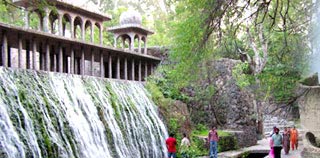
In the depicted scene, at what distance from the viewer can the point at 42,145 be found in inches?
426

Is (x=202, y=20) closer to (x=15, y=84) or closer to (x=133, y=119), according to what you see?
(x=15, y=84)

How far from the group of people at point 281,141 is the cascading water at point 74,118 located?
415 cm

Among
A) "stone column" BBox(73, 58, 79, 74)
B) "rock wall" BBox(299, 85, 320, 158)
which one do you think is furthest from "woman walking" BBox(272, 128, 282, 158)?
"stone column" BBox(73, 58, 79, 74)

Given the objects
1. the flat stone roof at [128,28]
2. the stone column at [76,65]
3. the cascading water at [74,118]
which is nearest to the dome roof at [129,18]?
the flat stone roof at [128,28]

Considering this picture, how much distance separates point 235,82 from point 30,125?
416 inches

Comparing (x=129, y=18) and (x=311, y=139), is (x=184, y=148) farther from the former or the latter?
(x=129, y=18)

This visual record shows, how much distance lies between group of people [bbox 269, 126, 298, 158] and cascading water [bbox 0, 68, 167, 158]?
4.15m

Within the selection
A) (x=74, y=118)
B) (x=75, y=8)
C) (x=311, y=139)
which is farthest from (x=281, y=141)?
(x=75, y=8)

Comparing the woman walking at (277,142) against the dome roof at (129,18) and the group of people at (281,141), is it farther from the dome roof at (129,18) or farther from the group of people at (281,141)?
the dome roof at (129,18)

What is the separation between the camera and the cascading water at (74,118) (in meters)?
10.7

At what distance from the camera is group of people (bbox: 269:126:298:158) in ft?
37.2

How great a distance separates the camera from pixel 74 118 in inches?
489

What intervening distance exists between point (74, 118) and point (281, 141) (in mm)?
5536

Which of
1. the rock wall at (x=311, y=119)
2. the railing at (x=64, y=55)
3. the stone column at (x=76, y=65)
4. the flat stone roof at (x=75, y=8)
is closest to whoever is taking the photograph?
the rock wall at (x=311, y=119)
